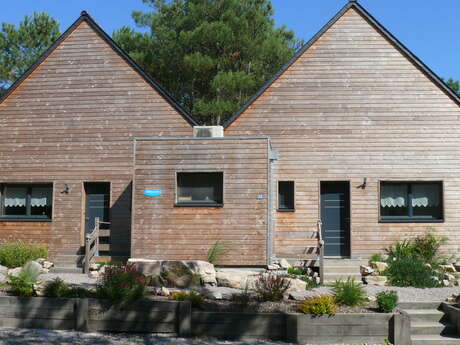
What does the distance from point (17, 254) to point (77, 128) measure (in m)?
4.38

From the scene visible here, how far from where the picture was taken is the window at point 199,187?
594 inches

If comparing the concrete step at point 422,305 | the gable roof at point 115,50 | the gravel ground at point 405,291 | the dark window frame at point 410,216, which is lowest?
the concrete step at point 422,305

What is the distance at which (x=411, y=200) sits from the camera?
16953mm

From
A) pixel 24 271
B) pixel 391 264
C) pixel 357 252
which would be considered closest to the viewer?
pixel 24 271

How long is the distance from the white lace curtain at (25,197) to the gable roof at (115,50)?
2913 millimetres

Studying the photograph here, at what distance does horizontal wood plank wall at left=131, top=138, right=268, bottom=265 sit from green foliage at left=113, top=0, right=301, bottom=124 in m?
12.1

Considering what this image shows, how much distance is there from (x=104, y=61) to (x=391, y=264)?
10.4 m

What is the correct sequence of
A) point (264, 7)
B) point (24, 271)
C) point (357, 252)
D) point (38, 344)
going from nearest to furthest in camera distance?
point (38, 344)
point (24, 271)
point (357, 252)
point (264, 7)

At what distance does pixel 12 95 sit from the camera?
1834cm

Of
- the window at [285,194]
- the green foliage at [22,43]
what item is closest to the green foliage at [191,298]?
the window at [285,194]

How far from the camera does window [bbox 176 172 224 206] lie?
49.5 ft

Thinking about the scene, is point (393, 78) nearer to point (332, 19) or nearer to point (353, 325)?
point (332, 19)

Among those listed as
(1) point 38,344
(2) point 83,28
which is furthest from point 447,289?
(2) point 83,28

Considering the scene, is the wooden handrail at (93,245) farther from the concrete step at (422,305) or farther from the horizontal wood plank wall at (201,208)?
the concrete step at (422,305)
